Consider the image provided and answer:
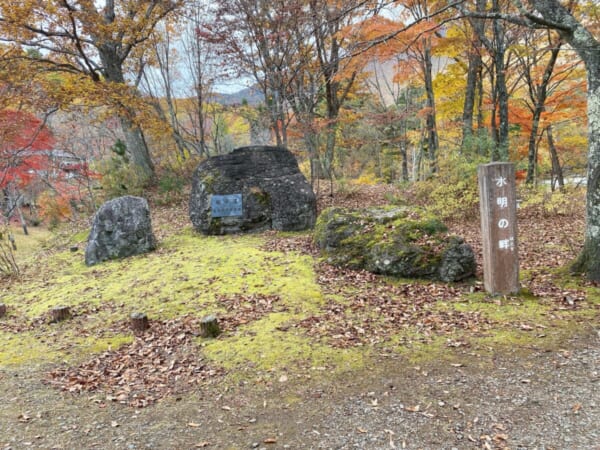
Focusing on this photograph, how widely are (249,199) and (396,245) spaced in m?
4.88

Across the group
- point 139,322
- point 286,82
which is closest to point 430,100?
point 286,82

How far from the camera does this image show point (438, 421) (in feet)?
9.07

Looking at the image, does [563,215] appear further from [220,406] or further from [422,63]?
[220,406]

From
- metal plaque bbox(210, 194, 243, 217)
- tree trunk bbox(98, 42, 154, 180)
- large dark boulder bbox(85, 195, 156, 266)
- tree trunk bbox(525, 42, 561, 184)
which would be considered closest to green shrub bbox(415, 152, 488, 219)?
tree trunk bbox(525, 42, 561, 184)

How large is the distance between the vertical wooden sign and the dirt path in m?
1.15

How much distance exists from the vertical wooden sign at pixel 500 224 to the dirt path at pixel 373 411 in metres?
1.15

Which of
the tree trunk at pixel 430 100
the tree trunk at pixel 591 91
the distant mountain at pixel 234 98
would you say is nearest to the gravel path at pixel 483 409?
the tree trunk at pixel 591 91

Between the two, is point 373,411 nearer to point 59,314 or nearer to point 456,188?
point 59,314

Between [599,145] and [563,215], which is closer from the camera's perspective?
[599,145]

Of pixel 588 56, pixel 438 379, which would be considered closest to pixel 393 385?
pixel 438 379

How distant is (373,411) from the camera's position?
9.67ft

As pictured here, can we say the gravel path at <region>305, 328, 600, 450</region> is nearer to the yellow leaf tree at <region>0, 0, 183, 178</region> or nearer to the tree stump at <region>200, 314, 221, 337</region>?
the tree stump at <region>200, 314, 221, 337</region>

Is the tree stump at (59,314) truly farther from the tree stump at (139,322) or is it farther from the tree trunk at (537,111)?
the tree trunk at (537,111)

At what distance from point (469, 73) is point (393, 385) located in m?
12.6
